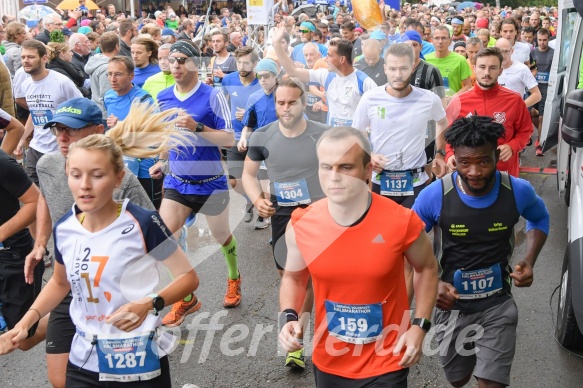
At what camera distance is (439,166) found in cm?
592

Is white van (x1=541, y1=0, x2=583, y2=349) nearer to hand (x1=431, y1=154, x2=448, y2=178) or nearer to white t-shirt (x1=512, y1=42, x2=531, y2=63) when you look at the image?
hand (x1=431, y1=154, x2=448, y2=178)

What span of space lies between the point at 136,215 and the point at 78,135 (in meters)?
1.06

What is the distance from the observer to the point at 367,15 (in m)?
12.2

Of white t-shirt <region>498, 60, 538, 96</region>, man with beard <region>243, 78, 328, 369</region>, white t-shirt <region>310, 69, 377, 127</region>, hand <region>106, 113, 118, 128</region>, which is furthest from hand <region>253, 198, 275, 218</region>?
white t-shirt <region>498, 60, 538, 96</region>

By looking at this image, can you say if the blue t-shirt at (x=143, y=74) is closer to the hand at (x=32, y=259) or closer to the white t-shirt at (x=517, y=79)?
the white t-shirt at (x=517, y=79)

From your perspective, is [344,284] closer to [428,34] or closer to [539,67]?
[539,67]

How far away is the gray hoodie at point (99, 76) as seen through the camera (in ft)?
28.7

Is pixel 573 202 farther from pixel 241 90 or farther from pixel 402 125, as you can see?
pixel 241 90

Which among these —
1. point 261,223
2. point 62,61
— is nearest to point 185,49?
point 261,223

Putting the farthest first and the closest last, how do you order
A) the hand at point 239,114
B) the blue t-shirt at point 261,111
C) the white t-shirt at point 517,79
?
the white t-shirt at point 517,79
the hand at point 239,114
the blue t-shirt at point 261,111

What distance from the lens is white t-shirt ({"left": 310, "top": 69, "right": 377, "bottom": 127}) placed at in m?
7.59

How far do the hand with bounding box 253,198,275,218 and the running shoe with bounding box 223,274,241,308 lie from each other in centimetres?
122

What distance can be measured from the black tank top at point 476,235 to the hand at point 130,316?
62.1 inches

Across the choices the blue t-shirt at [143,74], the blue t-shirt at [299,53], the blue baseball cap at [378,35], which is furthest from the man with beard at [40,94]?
the blue t-shirt at [299,53]
